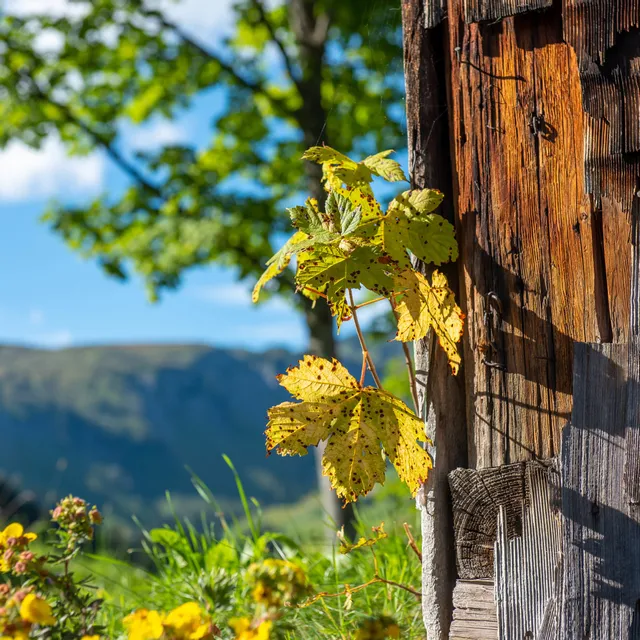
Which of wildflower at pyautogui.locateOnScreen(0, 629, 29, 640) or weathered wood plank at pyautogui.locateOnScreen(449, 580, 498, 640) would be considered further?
weathered wood plank at pyautogui.locateOnScreen(449, 580, 498, 640)

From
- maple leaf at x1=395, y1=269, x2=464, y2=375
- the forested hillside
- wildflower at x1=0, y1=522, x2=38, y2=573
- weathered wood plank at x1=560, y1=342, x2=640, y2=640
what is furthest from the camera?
the forested hillside

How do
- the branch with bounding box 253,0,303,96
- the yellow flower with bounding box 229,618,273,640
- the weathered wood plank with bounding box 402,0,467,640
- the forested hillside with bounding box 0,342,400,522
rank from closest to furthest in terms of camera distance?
the yellow flower with bounding box 229,618,273,640 < the weathered wood plank with bounding box 402,0,467,640 < the branch with bounding box 253,0,303,96 < the forested hillside with bounding box 0,342,400,522

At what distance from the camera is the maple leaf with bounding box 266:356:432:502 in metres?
1.77

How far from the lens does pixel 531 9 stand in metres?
1.75

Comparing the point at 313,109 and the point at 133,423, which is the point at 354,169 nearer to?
the point at 313,109

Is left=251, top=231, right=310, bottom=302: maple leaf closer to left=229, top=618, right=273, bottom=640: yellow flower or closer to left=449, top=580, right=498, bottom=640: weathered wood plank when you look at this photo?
left=229, top=618, right=273, bottom=640: yellow flower

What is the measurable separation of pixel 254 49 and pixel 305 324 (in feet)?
13.2

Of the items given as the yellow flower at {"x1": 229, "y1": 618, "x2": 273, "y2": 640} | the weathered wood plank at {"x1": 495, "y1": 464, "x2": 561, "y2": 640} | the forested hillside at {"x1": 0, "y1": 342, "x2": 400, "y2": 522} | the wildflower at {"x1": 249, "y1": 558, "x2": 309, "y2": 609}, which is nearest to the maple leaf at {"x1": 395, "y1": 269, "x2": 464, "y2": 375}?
the weathered wood plank at {"x1": 495, "y1": 464, "x2": 561, "y2": 640}

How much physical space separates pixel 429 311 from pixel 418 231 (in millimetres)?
→ 222

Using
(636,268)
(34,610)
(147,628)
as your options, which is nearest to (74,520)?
(34,610)

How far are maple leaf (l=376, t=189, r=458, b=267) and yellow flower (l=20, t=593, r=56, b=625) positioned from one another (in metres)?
1.17

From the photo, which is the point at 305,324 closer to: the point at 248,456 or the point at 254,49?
the point at 254,49

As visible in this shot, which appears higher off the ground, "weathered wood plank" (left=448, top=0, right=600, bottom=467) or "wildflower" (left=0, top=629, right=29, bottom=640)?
"weathered wood plank" (left=448, top=0, right=600, bottom=467)

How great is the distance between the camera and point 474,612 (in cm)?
185
